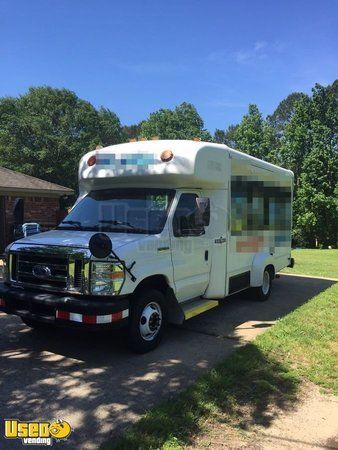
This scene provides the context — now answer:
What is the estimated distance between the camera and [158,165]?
631cm

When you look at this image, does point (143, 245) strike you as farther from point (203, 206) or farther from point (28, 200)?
point (28, 200)

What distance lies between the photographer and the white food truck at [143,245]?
5168mm

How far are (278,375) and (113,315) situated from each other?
201cm

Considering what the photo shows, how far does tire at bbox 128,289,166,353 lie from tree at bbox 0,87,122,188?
36.8 meters

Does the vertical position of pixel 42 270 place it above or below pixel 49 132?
below

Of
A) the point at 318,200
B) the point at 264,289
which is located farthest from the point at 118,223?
the point at 318,200

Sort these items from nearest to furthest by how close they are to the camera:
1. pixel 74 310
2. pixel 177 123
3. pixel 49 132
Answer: pixel 74 310, pixel 49 132, pixel 177 123

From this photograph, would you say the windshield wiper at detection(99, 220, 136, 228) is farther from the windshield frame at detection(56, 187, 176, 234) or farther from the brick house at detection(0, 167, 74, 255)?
the brick house at detection(0, 167, 74, 255)

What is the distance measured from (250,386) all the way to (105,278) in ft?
6.55

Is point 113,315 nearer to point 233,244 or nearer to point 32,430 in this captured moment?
point 32,430

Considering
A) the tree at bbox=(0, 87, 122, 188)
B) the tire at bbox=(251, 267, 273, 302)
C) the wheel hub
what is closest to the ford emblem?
the wheel hub

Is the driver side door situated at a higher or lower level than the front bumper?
higher

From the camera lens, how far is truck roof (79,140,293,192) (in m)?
6.27

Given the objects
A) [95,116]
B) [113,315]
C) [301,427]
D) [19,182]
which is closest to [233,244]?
[113,315]
